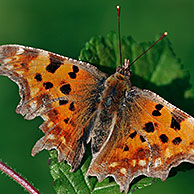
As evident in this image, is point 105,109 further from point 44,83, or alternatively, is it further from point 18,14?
point 18,14

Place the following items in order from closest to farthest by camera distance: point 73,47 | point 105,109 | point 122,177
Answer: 1. point 122,177
2. point 105,109
3. point 73,47

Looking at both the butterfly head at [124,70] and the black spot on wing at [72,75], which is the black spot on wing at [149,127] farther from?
the black spot on wing at [72,75]

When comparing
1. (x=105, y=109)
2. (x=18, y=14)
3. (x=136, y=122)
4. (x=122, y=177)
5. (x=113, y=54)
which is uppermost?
(x=18, y=14)

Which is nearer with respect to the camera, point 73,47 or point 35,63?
point 35,63

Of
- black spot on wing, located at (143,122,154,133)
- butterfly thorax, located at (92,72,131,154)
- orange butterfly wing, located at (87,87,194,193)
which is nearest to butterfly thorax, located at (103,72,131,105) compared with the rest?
butterfly thorax, located at (92,72,131,154)

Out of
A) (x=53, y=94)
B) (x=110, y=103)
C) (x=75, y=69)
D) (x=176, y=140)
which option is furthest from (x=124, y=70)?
(x=176, y=140)

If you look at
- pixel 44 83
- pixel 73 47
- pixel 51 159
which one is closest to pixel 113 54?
pixel 44 83
